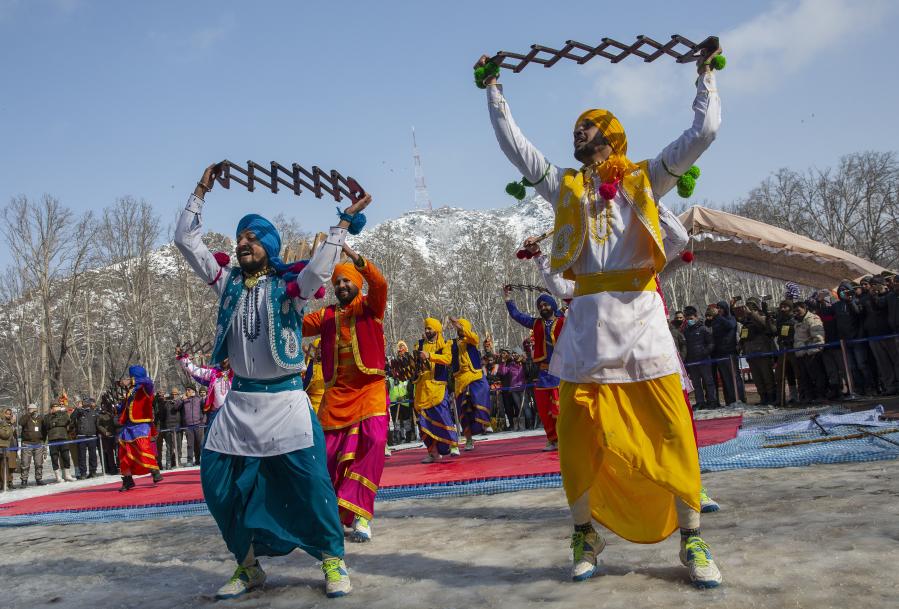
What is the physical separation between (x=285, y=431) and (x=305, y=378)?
19.0ft

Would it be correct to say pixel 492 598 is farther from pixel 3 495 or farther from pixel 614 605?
pixel 3 495

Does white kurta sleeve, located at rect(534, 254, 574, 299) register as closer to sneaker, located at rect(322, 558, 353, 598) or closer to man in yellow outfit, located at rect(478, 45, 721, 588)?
man in yellow outfit, located at rect(478, 45, 721, 588)

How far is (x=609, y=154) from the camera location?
379 cm

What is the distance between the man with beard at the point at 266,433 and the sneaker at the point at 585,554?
116 cm

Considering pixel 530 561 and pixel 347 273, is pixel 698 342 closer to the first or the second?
pixel 347 273

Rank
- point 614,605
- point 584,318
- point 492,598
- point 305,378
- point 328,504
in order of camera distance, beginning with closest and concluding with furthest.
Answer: point 614,605, point 492,598, point 584,318, point 328,504, point 305,378

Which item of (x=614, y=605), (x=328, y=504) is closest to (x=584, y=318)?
(x=614, y=605)

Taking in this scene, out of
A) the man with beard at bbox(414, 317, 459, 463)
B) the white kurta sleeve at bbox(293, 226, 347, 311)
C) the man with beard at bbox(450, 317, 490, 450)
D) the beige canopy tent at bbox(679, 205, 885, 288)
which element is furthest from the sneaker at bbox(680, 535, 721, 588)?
the beige canopy tent at bbox(679, 205, 885, 288)

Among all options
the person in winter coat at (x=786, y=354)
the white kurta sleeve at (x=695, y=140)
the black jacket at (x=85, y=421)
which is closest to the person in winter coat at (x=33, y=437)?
the black jacket at (x=85, y=421)

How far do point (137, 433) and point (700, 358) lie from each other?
938 cm

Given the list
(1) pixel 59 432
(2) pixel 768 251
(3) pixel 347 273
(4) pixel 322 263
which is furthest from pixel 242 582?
(2) pixel 768 251

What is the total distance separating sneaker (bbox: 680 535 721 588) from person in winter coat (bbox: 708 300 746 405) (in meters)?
10.1

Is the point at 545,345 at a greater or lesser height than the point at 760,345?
greater

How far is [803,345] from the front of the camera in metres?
11.5
